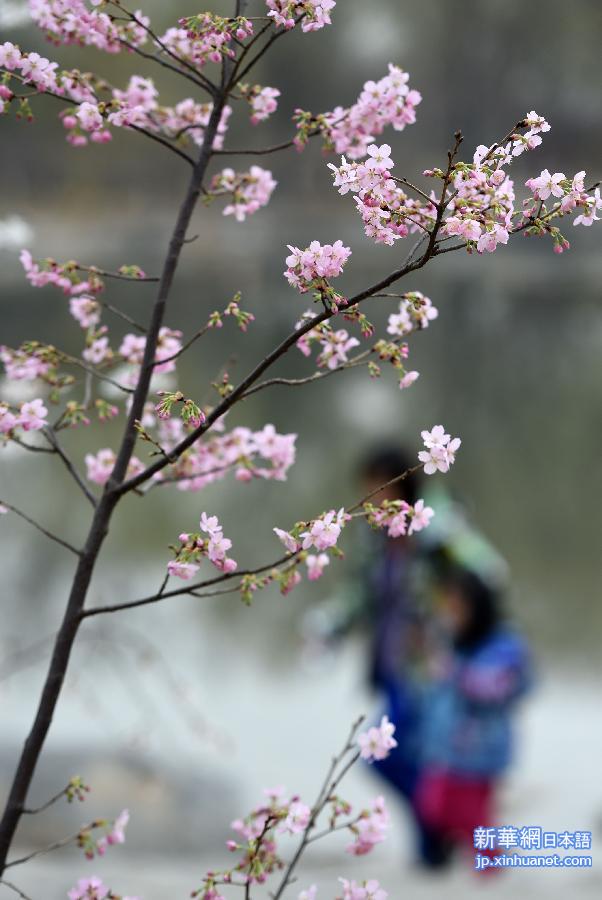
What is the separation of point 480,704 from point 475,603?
284 millimetres

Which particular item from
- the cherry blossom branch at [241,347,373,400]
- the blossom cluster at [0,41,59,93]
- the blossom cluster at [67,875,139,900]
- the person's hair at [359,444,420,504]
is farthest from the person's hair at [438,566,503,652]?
the blossom cluster at [0,41,59,93]

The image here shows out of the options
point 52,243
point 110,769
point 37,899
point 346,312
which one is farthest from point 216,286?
point 346,312

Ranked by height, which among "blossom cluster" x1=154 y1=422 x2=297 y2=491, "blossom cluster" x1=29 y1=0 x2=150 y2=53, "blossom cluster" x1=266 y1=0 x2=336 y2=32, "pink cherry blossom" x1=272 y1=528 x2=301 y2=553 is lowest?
"pink cherry blossom" x1=272 y1=528 x2=301 y2=553

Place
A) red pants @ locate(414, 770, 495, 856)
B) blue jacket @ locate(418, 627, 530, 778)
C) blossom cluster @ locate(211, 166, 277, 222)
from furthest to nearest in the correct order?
red pants @ locate(414, 770, 495, 856) < blue jacket @ locate(418, 627, 530, 778) < blossom cluster @ locate(211, 166, 277, 222)

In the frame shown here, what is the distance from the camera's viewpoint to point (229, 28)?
1.22 metres

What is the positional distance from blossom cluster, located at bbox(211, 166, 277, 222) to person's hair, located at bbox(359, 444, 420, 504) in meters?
1.69

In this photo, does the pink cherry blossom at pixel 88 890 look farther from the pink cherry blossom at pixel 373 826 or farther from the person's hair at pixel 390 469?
the person's hair at pixel 390 469

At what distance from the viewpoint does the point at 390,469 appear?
3.26 m

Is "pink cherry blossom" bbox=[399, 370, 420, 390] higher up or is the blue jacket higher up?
the blue jacket

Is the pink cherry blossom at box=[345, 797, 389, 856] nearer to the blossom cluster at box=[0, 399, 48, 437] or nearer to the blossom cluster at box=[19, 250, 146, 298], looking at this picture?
the blossom cluster at box=[0, 399, 48, 437]

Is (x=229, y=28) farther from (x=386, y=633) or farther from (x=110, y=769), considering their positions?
(x=110, y=769)

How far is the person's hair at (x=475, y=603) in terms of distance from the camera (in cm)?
320

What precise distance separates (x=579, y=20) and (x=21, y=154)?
8094 millimetres

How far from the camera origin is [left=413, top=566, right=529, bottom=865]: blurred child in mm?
3193
